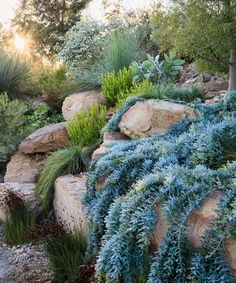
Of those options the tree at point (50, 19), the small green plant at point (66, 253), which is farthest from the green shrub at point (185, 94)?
the tree at point (50, 19)

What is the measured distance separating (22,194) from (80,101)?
222 centimetres

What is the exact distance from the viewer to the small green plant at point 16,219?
3922mm

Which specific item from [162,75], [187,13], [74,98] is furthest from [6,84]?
[187,13]

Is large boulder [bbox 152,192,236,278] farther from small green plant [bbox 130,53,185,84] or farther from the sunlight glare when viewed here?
the sunlight glare

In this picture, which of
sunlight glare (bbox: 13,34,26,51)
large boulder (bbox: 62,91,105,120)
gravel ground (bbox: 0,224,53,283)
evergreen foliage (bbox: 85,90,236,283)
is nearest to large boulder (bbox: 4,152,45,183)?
large boulder (bbox: 62,91,105,120)

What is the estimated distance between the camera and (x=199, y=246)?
2061 mm

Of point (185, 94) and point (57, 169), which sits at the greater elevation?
point (185, 94)

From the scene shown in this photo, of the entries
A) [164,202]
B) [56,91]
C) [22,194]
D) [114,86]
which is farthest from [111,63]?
[164,202]

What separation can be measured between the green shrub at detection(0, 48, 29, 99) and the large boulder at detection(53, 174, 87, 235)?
4105 millimetres

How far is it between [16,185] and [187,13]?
2562 millimetres

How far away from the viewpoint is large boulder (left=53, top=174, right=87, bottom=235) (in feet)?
11.4

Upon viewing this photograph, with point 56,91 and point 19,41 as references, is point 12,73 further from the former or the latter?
point 19,41

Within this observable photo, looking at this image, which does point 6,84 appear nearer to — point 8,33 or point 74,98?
point 74,98

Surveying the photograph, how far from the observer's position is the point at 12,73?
26.2 ft
